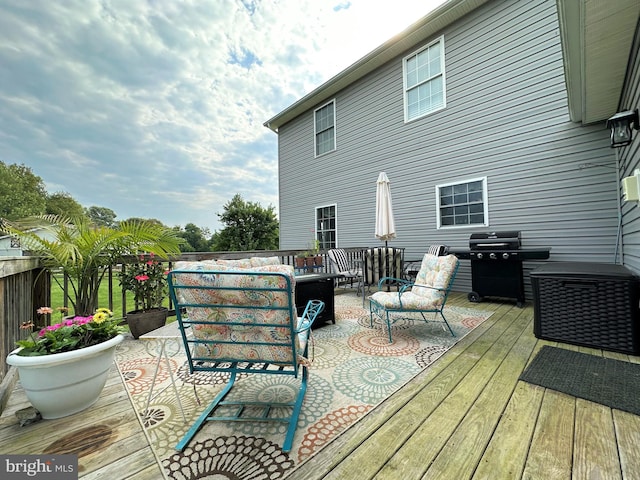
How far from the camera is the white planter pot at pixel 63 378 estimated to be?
143cm

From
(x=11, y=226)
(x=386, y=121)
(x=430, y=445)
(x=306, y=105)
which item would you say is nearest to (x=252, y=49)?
(x=306, y=105)

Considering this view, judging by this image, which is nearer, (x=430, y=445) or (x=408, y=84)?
(x=430, y=445)

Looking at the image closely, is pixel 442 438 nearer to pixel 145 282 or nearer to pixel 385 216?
pixel 145 282

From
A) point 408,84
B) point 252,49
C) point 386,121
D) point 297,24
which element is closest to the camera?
point 408,84

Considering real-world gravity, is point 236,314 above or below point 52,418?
above

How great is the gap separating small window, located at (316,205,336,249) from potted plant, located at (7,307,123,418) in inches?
260

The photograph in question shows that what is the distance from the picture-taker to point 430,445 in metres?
1.26

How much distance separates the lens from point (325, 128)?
820 cm

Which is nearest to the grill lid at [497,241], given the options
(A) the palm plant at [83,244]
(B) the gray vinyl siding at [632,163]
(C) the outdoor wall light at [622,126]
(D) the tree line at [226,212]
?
(B) the gray vinyl siding at [632,163]

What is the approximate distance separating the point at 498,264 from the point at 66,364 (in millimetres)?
5265

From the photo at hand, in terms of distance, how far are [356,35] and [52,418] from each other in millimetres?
8853

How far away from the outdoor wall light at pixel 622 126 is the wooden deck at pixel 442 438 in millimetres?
2760

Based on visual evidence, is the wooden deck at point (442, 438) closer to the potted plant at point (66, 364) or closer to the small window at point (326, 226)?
Answer: the potted plant at point (66, 364)

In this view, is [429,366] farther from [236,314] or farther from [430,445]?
[236,314]
